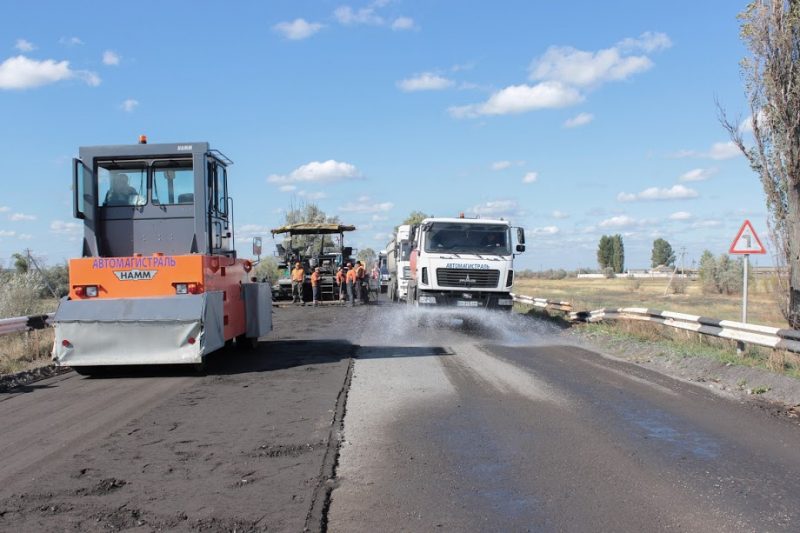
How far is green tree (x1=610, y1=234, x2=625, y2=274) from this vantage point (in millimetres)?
130750

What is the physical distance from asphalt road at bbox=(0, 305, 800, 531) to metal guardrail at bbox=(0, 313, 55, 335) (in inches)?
80.2

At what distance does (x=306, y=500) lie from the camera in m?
4.81

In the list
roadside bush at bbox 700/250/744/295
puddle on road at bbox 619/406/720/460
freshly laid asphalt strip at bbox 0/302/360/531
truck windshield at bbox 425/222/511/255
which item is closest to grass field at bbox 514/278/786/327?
roadside bush at bbox 700/250/744/295

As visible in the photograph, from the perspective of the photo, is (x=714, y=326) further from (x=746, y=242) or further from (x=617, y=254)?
(x=617, y=254)

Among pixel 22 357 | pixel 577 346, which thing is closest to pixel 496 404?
pixel 577 346

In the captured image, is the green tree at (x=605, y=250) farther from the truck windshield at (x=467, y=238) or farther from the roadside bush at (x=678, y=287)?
the truck windshield at (x=467, y=238)

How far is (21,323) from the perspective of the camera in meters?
12.3

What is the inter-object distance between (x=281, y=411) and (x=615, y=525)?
430 cm

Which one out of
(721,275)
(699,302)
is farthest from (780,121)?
(721,275)

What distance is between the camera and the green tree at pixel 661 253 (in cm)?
14145

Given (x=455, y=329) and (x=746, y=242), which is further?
(x=455, y=329)

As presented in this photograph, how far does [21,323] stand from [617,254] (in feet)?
417

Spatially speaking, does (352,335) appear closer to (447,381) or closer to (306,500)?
(447,381)

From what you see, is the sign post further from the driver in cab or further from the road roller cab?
the driver in cab
